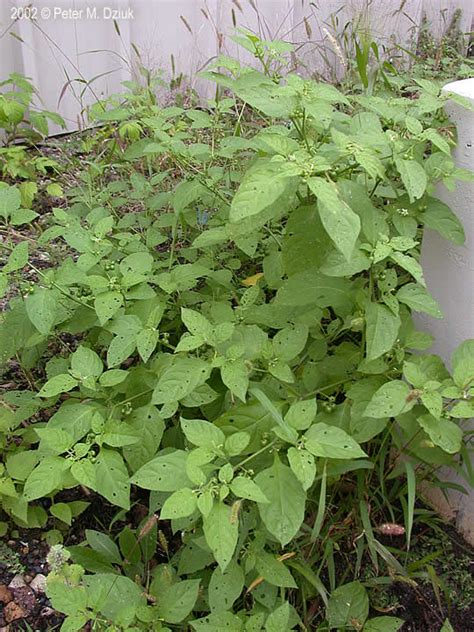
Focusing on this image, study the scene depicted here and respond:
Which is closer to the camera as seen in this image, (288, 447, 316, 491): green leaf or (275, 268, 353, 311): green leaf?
(288, 447, 316, 491): green leaf

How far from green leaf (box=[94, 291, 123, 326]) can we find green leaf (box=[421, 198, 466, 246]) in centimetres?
77

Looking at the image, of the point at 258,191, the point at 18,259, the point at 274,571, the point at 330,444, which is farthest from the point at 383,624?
the point at 18,259

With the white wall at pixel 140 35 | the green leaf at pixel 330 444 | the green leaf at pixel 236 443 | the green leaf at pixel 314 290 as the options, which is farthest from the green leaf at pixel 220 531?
the white wall at pixel 140 35

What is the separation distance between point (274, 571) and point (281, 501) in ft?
0.84

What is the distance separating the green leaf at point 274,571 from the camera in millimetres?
1697

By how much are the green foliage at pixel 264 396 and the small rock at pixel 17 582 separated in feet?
0.48

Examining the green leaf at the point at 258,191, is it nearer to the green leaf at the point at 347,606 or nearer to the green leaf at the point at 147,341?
the green leaf at the point at 147,341

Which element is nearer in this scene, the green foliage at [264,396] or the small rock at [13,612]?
the green foliage at [264,396]

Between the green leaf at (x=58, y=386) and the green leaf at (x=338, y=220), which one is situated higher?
the green leaf at (x=338, y=220)

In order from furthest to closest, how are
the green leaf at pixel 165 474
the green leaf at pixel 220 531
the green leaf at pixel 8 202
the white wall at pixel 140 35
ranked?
the white wall at pixel 140 35 → the green leaf at pixel 8 202 → the green leaf at pixel 165 474 → the green leaf at pixel 220 531

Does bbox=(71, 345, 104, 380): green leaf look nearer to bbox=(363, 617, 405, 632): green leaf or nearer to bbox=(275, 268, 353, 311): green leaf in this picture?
bbox=(275, 268, 353, 311): green leaf

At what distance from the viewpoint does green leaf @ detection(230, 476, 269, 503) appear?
1.45 meters

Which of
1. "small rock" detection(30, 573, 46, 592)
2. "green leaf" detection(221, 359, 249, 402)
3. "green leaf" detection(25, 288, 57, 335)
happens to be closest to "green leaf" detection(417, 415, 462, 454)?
"green leaf" detection(221, 359, 249, 402)

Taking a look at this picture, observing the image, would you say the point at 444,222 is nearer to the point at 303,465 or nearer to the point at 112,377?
the point at 303,465
